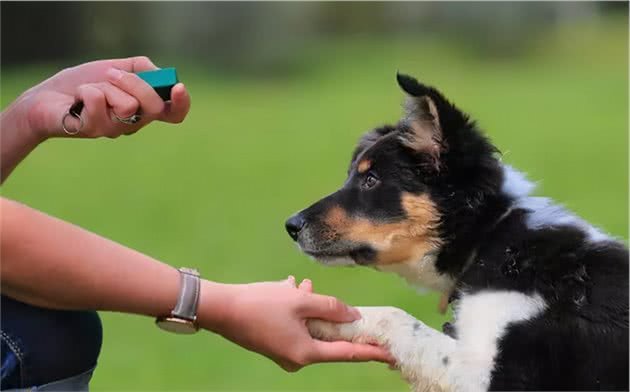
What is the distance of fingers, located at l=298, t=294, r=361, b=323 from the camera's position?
3340 millimetres

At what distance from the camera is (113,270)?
9.85ft

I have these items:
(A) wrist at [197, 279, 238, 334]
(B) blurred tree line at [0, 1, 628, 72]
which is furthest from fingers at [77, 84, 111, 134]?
(B) blurred tree line at [0, 1, 628, 72]

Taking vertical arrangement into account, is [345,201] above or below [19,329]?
above

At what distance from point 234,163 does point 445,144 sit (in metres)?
12.0

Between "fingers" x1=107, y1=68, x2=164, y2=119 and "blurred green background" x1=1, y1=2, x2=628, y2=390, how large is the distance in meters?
1.56

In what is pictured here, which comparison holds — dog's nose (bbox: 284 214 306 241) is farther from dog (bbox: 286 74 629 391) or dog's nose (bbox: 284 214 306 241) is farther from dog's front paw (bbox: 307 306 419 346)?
dog's front paw (bbox: 307 306 419 346)

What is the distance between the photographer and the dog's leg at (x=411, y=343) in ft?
11.8

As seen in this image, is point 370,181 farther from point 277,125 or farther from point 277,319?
point 277,125

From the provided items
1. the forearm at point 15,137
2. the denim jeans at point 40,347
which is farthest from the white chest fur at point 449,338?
the forearm at point 15,137

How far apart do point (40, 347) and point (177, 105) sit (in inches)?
31.4

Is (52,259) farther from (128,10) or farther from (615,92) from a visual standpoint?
(128,10)

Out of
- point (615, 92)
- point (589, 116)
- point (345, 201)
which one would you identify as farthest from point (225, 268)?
point (615, 92)

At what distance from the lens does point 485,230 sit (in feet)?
13.1

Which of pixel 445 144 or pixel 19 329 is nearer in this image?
pixel 19 329
